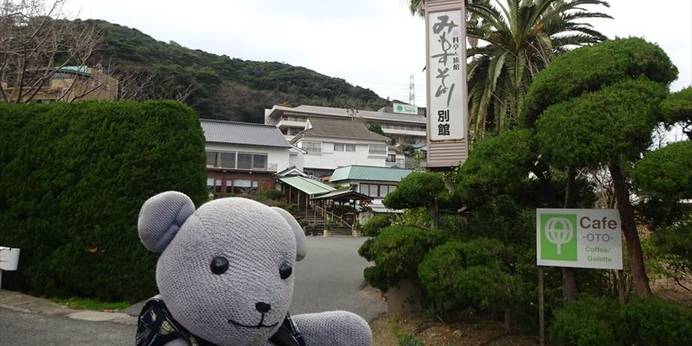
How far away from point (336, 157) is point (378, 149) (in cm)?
416

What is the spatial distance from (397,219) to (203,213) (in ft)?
27.4

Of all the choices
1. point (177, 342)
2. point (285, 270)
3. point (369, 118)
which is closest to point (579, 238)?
point (285, 270)

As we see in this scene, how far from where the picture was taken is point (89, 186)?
7078 mm

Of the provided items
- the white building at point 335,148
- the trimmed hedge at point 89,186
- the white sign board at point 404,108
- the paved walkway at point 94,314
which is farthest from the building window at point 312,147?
the trimmed hedge at point 89,186

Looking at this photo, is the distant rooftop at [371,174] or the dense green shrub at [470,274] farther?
the distant rooftop at [371,174]

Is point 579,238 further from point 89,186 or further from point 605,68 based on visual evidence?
point 89,186

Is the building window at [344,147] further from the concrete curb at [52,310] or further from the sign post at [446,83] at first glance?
the concrete curb at [52,310]

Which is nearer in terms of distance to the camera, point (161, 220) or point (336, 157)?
point (161, 220)

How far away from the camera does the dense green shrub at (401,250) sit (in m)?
5.70

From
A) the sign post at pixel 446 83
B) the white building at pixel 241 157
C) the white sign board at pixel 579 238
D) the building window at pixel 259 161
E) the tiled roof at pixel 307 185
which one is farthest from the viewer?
the building window at pixel 259 161

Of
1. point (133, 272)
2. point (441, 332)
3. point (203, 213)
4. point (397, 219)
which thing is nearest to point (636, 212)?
point (441, 332)

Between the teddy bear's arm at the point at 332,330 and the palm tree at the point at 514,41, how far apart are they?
10001mm

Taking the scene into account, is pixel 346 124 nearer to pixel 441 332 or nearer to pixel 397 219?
pixel 397 219

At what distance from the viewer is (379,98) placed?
79000 mm
